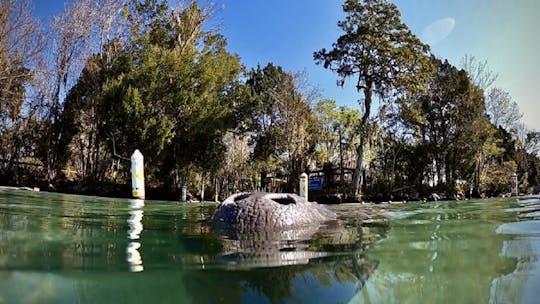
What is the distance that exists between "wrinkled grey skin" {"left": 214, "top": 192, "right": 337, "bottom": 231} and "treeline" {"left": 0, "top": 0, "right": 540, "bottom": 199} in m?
12.6

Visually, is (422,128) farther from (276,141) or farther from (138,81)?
(138,81)

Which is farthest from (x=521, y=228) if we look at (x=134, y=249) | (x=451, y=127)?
(x=451, y=127)

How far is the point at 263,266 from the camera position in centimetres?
250

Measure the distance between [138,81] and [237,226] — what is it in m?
14.2

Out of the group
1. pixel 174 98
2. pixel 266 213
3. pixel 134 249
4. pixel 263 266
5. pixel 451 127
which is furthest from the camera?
pixel 451 127

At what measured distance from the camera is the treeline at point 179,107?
1691 centimetres

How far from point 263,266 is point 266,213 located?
1585 millimetres

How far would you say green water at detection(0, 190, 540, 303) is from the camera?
209 centimetres

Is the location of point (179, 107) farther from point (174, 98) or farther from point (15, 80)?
point (15, 80)

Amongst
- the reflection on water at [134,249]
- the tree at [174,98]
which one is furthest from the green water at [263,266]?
the tree at [174,98]

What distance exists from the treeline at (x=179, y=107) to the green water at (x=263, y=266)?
44.7 ft

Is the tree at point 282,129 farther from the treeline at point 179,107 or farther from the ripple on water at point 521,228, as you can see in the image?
the ripple on water at point 521,228

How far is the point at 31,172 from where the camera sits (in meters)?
18.8

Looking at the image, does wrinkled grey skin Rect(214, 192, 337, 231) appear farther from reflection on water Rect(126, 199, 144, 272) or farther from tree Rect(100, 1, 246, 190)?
tree Rect(100, 1, 246, 190)
